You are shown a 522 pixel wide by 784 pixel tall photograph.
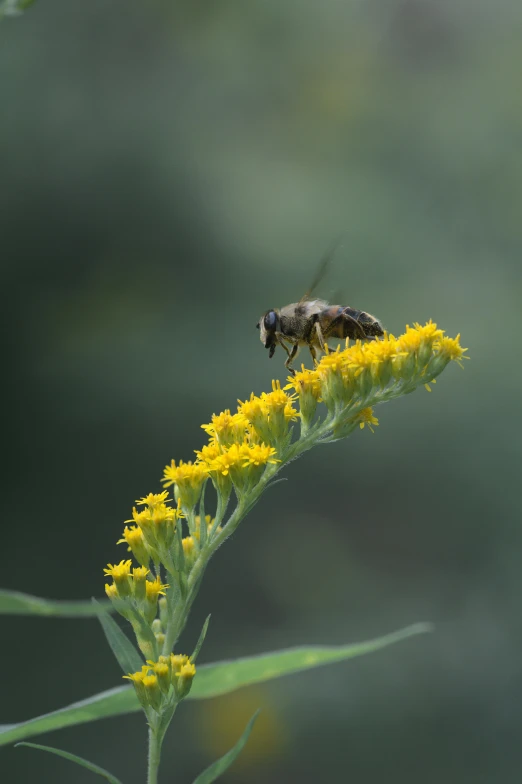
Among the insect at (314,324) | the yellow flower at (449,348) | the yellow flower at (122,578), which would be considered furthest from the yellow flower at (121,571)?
the yellow flower at (449,348)

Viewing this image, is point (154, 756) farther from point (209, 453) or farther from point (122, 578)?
point (209, 453)

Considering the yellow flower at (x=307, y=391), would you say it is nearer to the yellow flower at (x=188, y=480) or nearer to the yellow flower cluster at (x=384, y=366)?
the yellow flower cluster at (x=384, y=366)

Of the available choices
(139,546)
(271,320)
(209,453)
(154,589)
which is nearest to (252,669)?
(154,589)

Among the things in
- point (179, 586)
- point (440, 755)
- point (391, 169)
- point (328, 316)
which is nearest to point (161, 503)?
point (179, 586)

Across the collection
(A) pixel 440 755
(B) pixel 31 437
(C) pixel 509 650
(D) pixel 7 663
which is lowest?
(A) pixel 440 755

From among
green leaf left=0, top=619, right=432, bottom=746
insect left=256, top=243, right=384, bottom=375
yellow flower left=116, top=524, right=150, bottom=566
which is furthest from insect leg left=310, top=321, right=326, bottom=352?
green leaf left=0, top=619, right=432, bottom=746

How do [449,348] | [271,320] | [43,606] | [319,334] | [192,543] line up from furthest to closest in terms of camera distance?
1. [271,320]
2. [319,334]
3. [449,348]
4. [192,543]
5. [43,606]

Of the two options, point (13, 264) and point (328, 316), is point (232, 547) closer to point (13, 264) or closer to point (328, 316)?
point (13, 264)
